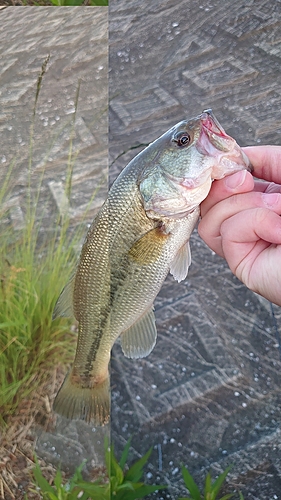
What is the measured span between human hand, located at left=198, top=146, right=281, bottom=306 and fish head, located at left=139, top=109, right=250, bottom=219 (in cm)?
2

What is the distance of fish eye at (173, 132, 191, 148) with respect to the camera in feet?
1.43

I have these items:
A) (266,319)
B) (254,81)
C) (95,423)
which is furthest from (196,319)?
(254,81)

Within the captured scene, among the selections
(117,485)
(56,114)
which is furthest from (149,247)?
(117,485)

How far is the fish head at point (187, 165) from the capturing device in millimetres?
418

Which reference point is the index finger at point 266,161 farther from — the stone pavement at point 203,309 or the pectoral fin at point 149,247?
the stone pavement at point 203,309

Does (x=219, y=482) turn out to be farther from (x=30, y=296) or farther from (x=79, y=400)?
(x=30, y=296)

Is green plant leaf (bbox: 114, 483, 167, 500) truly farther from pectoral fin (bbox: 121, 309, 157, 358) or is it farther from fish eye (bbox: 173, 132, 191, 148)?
fish eye (bbox: 173, 132, 191, 148)

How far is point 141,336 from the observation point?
1.82 feet

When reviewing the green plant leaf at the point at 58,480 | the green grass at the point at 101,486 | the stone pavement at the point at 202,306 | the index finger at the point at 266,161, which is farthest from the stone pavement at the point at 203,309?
the index finger at the point at 266,161

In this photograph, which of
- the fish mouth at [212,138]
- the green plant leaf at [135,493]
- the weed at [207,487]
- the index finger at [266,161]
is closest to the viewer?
the fish mouth at [212,138]

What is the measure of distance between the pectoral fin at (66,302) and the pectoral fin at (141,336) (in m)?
0.07

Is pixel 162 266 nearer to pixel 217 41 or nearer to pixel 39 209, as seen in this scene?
pixel 39 209

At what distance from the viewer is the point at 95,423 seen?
0.61m

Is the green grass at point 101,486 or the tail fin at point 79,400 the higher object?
the tail fin at point 79,400
